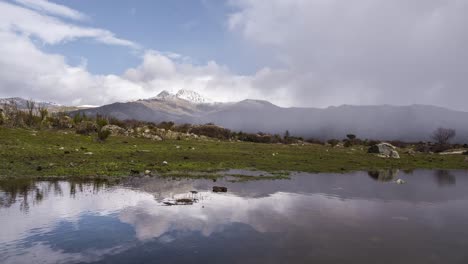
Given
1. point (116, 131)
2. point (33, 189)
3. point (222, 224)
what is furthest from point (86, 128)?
point (222, 224)

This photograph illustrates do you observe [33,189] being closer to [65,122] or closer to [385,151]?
[65,122]

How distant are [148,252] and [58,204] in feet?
23.4

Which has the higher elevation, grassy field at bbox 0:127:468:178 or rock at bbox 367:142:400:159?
rock at bbox 367:142:400:159

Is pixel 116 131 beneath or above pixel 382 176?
above

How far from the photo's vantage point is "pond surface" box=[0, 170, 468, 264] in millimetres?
10445

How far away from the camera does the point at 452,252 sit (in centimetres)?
1140

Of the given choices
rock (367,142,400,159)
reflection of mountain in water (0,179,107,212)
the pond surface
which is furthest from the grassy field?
rock (367,142,400,159)

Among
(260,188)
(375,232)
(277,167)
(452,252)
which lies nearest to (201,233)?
(375,232)

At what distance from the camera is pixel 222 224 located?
538 inches

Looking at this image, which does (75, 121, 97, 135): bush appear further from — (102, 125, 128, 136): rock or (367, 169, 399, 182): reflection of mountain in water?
(367, 169, 399, 182): reflection of mountain in water

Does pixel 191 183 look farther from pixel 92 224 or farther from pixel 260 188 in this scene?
pixel 92 224

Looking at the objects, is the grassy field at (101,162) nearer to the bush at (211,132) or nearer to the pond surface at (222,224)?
the pond surface at (222,224)

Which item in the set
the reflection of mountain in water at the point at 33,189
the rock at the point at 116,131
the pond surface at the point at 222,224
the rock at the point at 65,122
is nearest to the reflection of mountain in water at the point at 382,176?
the pond surface at the point at 222,224

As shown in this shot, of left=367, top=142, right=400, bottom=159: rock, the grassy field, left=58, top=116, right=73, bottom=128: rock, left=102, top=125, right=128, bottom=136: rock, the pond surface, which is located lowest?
the pond surface
